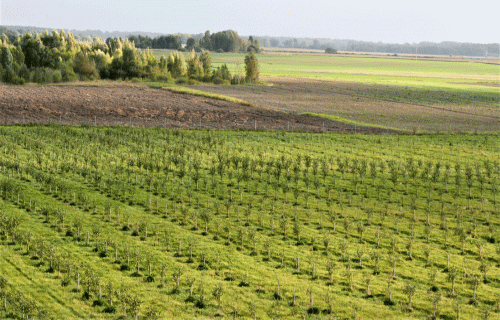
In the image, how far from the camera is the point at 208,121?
80875 millimetres

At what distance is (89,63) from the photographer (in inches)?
5226

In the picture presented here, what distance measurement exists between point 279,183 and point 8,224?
21.5 meters

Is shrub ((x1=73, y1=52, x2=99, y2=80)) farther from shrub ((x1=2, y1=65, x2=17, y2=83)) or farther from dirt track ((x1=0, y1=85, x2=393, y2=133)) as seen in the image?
dirt track ((x1=0, y1=85, x2=393, y2=133))

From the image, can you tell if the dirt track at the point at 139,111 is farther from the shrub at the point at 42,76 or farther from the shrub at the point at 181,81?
the shrub at the point at 181,81

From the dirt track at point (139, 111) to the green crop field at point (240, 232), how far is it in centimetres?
1504

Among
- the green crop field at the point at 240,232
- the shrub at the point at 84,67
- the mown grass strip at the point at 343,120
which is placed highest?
the shrub at the point at 84,67

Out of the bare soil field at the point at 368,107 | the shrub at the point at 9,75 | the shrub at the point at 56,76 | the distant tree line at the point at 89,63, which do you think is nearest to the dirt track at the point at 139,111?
the bare soil field at the point at 368,107

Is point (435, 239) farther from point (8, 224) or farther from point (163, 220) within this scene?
point (8, 224)

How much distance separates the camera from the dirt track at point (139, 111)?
7656 cm

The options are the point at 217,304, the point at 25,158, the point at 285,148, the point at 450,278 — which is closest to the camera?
the point at 217,304

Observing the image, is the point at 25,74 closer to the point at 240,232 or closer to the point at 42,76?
the point at 42,76

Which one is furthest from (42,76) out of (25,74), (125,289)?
(125,289)

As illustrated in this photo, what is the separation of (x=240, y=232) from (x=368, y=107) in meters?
75.6

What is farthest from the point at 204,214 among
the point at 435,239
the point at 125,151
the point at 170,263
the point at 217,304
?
the point at 125,151
